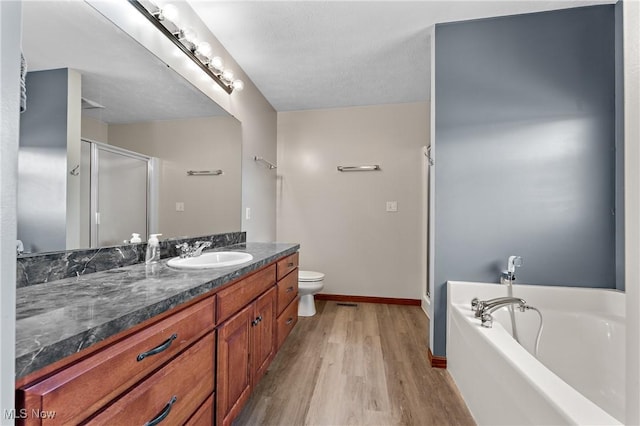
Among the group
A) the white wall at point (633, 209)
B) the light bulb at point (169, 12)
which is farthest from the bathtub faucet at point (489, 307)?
the light bulb at point (169, 12)

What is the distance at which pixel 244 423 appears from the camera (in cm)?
135

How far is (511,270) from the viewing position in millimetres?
Answer: 1709

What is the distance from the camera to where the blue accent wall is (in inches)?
68.4

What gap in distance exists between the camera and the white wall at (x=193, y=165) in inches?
59.4

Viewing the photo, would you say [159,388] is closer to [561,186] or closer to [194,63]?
[194,63]

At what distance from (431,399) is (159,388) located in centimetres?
147

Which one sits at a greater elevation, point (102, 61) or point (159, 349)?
point (102, 61)

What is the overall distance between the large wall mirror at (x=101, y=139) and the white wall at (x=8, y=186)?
2.21 feet

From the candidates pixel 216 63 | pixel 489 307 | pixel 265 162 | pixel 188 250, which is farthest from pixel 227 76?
pixel 489 307

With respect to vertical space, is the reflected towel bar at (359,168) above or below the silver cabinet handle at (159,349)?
above

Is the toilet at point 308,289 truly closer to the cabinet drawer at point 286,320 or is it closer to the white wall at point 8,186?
the cabinet drawer at point 286,320

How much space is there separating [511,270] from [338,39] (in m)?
2.04

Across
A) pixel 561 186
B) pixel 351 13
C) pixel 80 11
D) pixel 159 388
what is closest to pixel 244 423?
pixel 159 388

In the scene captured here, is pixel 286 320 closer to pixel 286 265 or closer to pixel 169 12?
pixel 286 265
